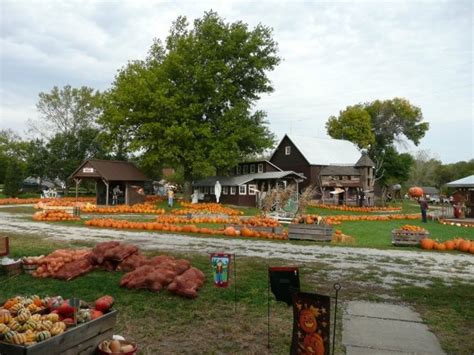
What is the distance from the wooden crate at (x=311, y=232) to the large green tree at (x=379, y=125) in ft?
174

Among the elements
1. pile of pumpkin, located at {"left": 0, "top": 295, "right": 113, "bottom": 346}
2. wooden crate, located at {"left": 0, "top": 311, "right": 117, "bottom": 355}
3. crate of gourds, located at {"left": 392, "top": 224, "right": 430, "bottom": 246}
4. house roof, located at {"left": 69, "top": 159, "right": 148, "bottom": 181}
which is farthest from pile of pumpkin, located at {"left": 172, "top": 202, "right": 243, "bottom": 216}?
wooden crate, located at {"left": 0, "top": 311, "right": 117, "bottom": 355}

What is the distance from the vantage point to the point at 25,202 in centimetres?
3906

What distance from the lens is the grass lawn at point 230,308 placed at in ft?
18.3

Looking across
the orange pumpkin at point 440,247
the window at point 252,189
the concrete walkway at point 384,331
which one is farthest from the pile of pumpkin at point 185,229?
the window at point 252,189

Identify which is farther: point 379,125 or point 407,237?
point 379,125

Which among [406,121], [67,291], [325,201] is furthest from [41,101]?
[67,291]

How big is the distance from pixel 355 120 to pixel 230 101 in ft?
104

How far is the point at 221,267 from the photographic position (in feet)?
24.8

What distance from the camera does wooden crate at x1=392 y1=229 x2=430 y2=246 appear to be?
15.7m

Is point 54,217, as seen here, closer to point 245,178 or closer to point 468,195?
point 245,178

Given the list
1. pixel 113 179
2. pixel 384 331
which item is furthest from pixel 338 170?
pixel 384 331

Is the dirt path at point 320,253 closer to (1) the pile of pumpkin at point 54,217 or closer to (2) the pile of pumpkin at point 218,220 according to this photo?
(2) the pile of pumpkin at point 218,220

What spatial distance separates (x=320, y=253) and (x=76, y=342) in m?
9.56

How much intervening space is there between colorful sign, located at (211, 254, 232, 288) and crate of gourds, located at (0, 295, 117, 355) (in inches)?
103
